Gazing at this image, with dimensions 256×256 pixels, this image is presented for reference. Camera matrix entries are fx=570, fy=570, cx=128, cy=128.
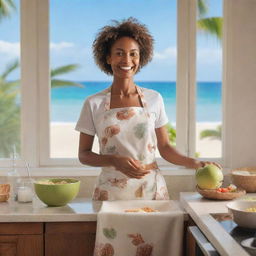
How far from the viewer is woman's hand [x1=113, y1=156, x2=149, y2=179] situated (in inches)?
100

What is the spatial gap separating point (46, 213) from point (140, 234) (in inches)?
17.5

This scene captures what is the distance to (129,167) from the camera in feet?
8.36

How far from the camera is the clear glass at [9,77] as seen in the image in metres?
3.23

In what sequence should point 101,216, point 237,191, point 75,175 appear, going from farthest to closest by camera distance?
1. point 75,175
2. point 237,191
3. point 101,216

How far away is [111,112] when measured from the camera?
2.70 metres

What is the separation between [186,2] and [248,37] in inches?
15.8

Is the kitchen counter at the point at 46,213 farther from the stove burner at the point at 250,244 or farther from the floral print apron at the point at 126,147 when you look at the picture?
the stove burner at the point at 250,244

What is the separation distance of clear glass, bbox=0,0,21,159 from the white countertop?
3.63 ft

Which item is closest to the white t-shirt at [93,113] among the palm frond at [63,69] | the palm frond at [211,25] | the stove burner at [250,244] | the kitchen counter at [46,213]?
the kitchen counter at [46,213]

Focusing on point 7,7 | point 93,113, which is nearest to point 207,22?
point 93,113

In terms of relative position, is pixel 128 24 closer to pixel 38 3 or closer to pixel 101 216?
pixel 38 3

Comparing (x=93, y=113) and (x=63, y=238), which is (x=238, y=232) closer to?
(x=63, y=238)

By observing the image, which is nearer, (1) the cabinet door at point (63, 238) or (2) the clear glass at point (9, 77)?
(1) the cabinet door at point (63, 238)

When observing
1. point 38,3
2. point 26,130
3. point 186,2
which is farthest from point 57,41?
point 186,2
